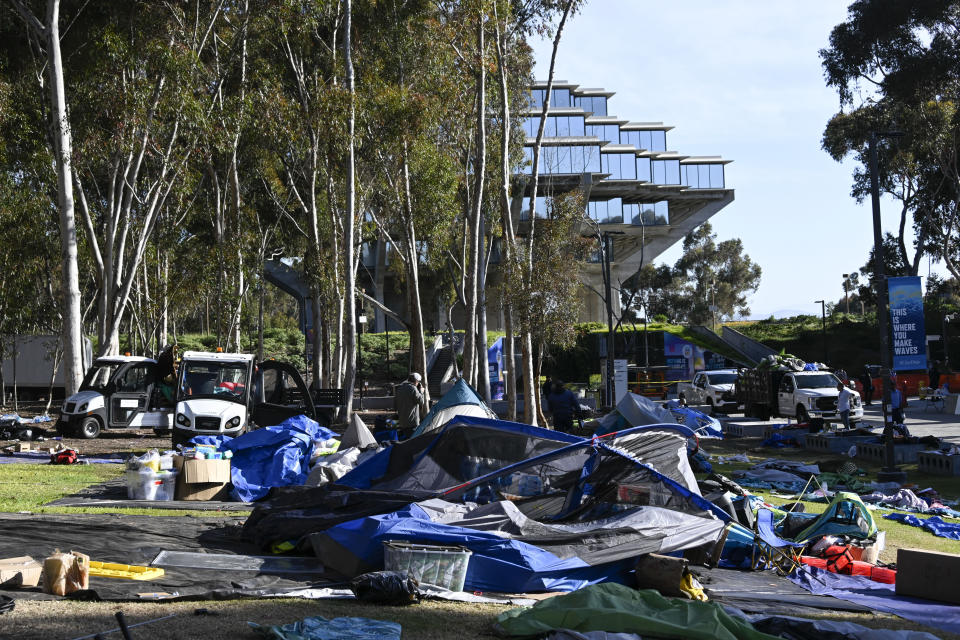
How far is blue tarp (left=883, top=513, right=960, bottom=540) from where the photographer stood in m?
11.9

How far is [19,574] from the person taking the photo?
6.69m

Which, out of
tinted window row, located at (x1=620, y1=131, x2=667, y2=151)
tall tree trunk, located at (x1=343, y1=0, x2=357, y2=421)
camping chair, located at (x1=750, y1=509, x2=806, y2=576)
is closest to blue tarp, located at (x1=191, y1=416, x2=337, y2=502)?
camping chair, located at (x1=750, y1=509, x2=806, y2=576)

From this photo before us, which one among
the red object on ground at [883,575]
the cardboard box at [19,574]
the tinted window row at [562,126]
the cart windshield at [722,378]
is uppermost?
the tinted window row at [562,126]

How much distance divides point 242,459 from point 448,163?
20074mm

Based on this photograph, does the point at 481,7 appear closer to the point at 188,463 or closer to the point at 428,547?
the point at 188,463

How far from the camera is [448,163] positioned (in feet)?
105

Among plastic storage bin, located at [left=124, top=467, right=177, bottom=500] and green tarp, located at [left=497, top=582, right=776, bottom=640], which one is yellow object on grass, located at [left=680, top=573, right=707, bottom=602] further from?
plastic storage bin, located at [left=124, top=467, right=177, bottom=500]

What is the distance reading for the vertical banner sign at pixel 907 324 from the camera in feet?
53.9

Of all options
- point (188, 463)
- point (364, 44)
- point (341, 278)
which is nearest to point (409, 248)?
point (341, 278)

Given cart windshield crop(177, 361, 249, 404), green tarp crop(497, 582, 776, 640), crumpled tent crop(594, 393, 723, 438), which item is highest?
cart windshield crop(177, 361, 249, 404)

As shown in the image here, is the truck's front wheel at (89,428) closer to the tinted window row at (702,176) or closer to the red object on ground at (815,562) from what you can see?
the red object on ground at (815,562)

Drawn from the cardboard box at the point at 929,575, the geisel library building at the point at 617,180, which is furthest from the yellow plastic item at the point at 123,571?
the geisel library building at the point at 617,180

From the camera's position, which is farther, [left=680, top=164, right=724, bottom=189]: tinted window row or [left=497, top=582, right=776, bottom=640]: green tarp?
[left=680, top=164, right=724, bottom=189]: tinted window row

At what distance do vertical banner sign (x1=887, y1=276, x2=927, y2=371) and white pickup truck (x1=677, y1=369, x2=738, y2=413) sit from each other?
18783 millimetres
